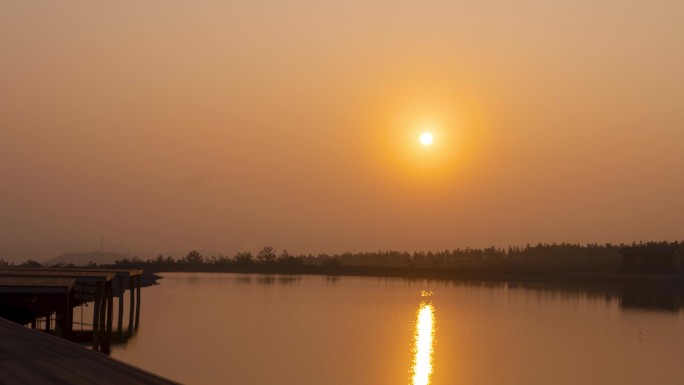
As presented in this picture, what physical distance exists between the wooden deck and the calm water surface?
1656cm

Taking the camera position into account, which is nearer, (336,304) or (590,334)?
(590,334)

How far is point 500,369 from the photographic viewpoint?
125ft

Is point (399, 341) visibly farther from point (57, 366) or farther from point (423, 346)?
point (57, 366)

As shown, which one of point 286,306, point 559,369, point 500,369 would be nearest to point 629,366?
point 559,369

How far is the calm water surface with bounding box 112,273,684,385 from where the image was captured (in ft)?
117

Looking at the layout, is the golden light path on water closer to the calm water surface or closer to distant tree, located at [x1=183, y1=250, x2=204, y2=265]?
the calm water surface

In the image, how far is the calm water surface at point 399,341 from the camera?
35781 millimetres

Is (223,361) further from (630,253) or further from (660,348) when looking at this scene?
(630,253)

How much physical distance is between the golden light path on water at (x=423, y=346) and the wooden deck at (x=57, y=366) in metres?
19.8

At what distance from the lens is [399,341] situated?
48188 millimetres

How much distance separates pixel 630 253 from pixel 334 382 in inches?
3545

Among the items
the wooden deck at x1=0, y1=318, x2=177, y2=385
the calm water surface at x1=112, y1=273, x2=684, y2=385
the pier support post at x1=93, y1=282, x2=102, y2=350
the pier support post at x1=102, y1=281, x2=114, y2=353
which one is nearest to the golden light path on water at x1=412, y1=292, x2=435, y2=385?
the calm water surface at x1=112, y1=273, x2=684, y2=385

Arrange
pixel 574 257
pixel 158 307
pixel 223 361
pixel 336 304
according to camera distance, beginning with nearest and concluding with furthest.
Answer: pixel 223 361
pixel 158 307
pixel 336 304
pixel 574 257

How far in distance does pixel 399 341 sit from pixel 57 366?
1400 inches
